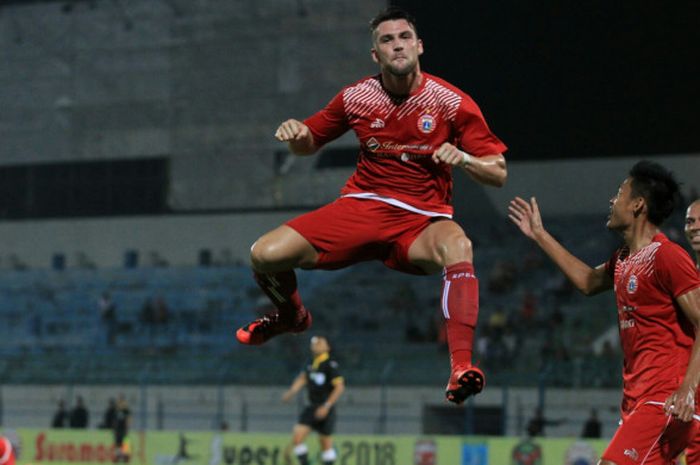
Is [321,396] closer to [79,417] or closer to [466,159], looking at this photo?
[79,417]

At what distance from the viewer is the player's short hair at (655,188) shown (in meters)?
6.00

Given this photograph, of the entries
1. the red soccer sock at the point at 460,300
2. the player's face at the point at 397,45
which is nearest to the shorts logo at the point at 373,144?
the player's face at the point at 397,45

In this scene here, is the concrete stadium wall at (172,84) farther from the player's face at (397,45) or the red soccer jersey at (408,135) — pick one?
the player's face at (397,45)

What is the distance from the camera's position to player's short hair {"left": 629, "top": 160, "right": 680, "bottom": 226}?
6004 mm

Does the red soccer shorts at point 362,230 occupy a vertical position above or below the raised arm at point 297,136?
below

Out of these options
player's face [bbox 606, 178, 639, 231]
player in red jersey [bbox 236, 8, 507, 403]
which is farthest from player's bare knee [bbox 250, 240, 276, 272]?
player's face [bbox 606, 178, 639, 231]

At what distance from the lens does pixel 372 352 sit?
2244 cm

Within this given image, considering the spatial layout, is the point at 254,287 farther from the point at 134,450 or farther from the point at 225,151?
the point at 134,450

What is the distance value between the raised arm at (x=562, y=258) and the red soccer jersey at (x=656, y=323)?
1.25 ft

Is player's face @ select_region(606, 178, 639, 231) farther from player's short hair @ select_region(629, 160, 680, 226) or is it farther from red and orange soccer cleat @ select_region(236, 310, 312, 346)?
red and orange soccer cleat @ select_region(236, 310, 312, 346)

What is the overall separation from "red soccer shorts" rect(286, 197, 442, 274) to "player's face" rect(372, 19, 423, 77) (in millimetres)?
713

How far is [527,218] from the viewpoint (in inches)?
259

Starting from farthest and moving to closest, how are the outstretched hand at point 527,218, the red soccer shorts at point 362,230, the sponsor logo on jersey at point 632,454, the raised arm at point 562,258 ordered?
the outstretched hand at point 527,218 → the raised arm at point 562,258 → the red soccer shorts at point 362,230 → the sponsor logo on jersey at point 632,454

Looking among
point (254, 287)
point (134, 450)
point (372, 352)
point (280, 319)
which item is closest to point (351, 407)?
point (372, 352)
